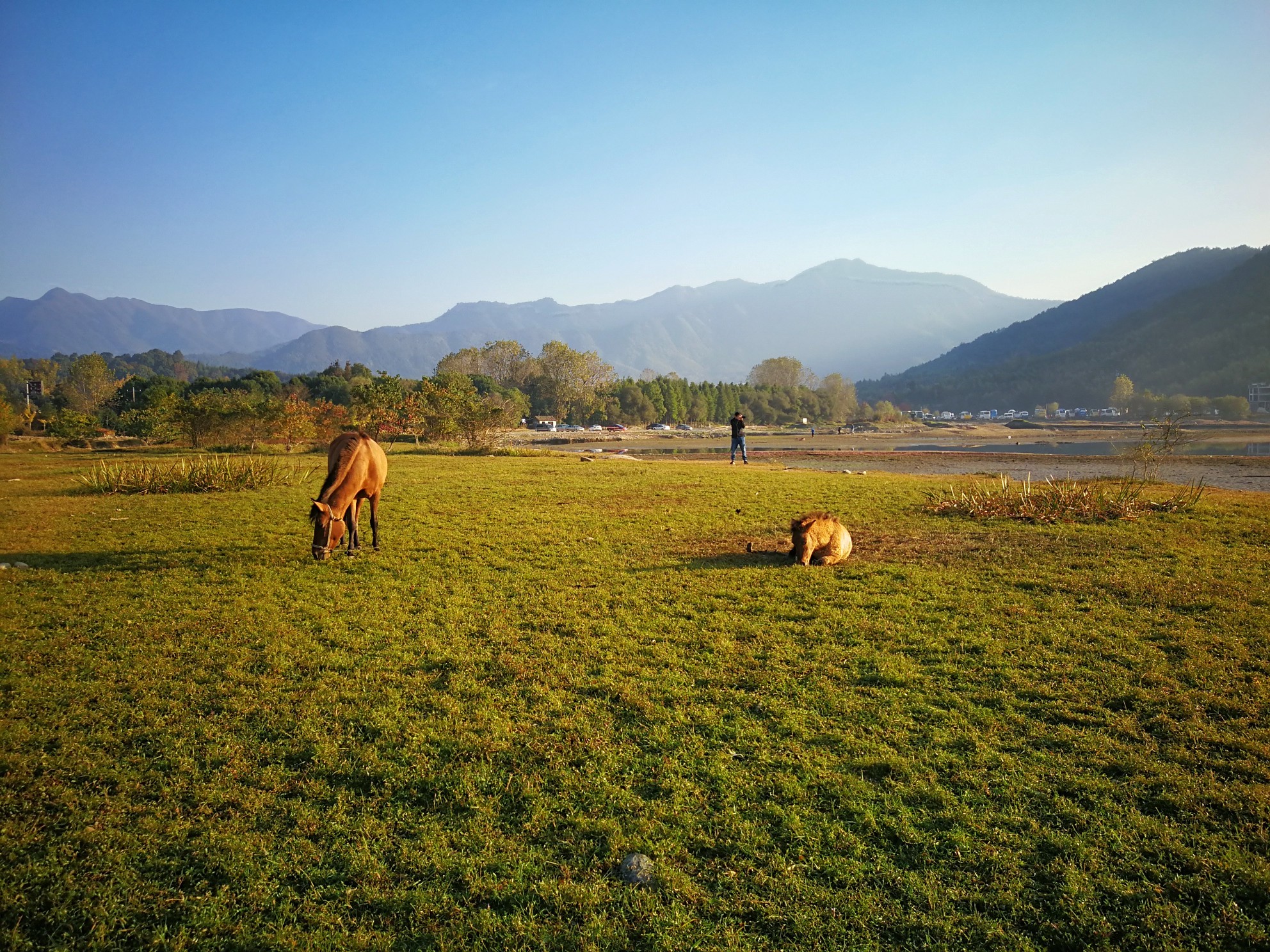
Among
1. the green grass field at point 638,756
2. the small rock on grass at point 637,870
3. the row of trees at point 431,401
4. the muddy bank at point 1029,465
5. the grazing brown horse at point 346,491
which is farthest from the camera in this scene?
the row of trees at point 431,401

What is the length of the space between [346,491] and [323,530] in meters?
0.89

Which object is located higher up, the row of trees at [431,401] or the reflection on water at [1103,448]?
the row of trees at [431,401]

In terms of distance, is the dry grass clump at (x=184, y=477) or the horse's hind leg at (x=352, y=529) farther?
the dry grass clump at (x=184, y=477)

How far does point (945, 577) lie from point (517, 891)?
8.41 m

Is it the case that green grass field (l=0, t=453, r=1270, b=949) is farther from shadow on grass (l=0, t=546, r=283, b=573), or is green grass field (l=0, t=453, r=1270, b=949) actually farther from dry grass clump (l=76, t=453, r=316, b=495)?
dry grass clump (l=76, t=453, r=316, b=495)

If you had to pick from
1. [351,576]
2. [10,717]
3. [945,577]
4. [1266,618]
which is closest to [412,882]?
[10,717]

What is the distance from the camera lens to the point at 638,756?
4.92 m

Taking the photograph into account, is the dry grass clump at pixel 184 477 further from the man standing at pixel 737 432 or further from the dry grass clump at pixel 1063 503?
the dry grass clump at pixel 1063 503

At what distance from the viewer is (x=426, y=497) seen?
18.5 metres

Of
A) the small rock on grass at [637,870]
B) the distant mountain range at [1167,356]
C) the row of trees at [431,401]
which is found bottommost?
the small rock on grass at [637,870]

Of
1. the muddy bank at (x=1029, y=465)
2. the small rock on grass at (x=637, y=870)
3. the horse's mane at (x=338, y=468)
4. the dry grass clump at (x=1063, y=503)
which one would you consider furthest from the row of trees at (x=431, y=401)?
the small rock on grass at (x=637, y=870)

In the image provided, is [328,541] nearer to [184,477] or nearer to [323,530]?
[323,530]

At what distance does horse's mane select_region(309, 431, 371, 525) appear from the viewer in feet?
34.0

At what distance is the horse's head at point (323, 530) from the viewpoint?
1020cm
